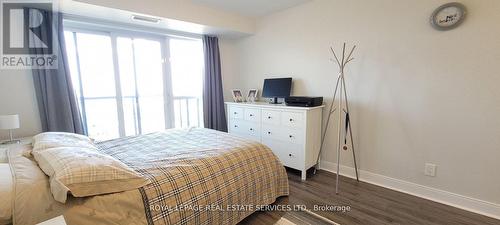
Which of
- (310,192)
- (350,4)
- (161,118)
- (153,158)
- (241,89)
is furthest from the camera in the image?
(241,89)

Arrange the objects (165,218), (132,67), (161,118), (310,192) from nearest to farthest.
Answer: (165,218) → (310,192) → (132,67) → (161,118)

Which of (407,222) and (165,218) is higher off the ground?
(165,218)

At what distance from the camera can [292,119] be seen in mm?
2721

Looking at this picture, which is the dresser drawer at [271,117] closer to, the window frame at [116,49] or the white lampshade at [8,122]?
the window frame at [116,49]

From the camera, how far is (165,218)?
1.27 meters

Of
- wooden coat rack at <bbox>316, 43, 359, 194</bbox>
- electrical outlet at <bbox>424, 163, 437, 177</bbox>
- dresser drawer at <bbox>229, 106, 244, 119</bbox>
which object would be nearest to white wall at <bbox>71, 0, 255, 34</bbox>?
dresser drawer at <bbox>229, 106, 244, 119</bbox>

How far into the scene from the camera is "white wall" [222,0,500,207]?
1867 mm

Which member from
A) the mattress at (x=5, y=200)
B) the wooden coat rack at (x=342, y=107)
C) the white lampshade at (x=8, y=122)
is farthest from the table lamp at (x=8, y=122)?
the wooden coat rack at (x=342, y=107)

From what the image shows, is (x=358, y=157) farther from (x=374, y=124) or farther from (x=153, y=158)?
(x=153, y=158)

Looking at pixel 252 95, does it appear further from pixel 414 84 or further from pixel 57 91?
pixel 57 91

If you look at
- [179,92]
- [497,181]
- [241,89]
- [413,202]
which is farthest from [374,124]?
[179,92]

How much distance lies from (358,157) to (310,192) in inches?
32.1

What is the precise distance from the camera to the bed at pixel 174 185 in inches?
42.3

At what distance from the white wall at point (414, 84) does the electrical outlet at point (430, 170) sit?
1.4 inches
